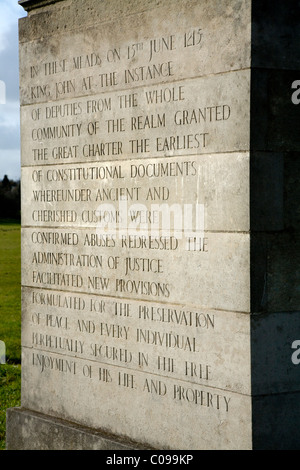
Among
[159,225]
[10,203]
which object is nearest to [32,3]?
[159,225]

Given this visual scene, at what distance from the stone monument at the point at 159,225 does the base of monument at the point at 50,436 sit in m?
0.02

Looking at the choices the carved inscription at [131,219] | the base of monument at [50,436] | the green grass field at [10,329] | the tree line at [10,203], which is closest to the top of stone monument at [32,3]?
the carved inscription at [131,219]

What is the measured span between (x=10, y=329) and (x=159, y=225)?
26.6 feet

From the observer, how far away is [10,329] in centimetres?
1393

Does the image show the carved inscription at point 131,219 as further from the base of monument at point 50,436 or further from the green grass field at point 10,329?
the green grass field at point 10,329

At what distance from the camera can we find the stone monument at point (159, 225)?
578 centimetres

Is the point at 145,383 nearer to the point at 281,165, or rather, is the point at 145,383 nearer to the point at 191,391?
the point at 191,391

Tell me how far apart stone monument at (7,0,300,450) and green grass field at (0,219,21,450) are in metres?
1.53

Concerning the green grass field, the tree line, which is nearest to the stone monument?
the green grass field

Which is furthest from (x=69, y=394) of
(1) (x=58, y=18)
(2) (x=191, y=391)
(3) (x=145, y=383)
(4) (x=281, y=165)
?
(1) (x=58, y=18)

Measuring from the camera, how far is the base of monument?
22.2ft

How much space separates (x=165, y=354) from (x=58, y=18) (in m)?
3.27

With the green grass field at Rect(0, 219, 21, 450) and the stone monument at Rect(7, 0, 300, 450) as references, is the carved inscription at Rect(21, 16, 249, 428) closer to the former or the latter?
the stone monument at Rect(7, 0, 300, 450)
